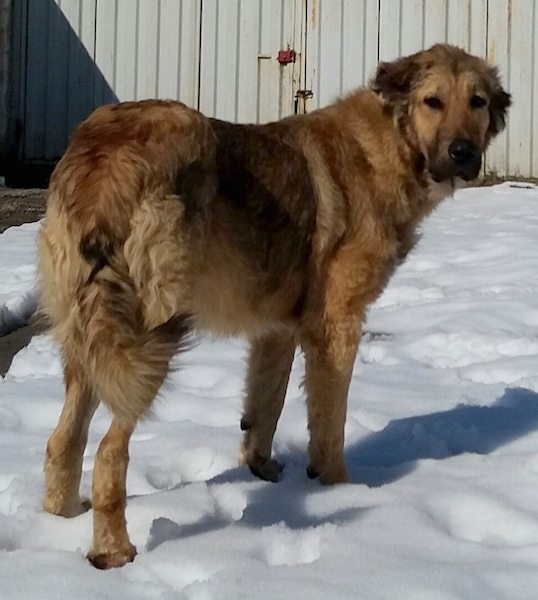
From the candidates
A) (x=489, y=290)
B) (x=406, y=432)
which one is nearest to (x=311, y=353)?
(x=406, y=432)

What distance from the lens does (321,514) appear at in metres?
3.21

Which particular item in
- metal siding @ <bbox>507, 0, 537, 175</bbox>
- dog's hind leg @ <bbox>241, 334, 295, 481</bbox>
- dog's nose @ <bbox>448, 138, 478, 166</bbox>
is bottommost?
dog's hind leg @ <bbox>241, 334, 295, 481</bbox>

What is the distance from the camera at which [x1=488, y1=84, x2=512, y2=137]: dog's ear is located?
13.8 ft

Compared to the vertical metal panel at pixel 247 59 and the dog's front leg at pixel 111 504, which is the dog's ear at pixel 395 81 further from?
the vertical metal panel at pixel 247 59

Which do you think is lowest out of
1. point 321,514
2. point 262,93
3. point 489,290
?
point 321,514

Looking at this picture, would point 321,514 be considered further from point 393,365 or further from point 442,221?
point 442,221

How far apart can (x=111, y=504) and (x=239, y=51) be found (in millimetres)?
9838

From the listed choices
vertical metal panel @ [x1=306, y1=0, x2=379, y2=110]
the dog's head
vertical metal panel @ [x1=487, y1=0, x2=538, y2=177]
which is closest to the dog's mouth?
the dog's head

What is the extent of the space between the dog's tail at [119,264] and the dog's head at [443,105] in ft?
4.43

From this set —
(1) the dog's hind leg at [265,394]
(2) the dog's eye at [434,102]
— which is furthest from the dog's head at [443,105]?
(1) the dog's hind leg at [265,394]

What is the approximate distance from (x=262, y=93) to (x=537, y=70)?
11.0 feet

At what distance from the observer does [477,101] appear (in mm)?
4070

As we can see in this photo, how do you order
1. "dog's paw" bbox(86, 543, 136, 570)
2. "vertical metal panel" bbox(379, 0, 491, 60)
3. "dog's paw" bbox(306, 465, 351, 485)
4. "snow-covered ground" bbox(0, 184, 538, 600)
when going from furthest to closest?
"vertical metal panel" bbox(379, 0, 491, 60)
"dog's paw" bbox(306, 465, 351, 485)
"dog's paw" bbox(86, 543, 136, 570)
"snow-covered ground" bbox(0, 184, 538, 600)

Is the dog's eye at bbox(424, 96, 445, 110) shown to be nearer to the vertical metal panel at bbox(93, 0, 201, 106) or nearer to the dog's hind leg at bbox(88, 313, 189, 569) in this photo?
the dog's hind leg at bbox(88, 313, 189, 569)
